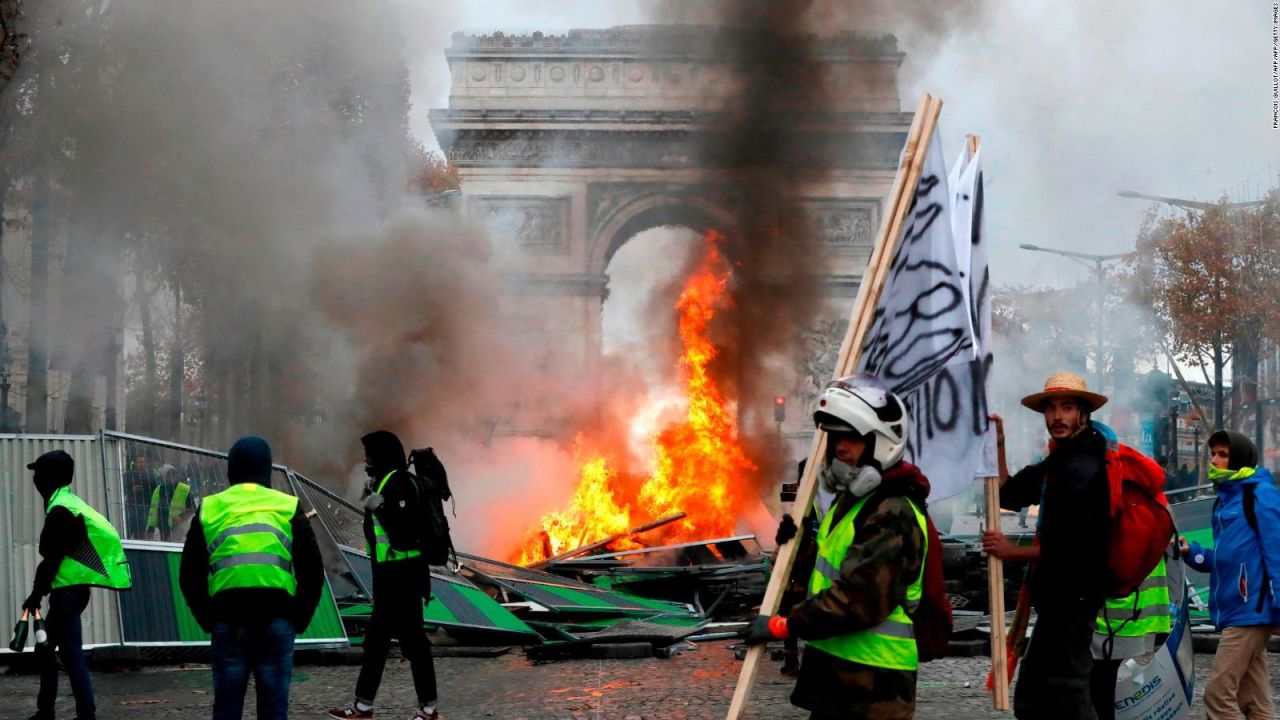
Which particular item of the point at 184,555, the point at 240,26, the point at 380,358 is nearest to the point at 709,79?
the point at 380,358

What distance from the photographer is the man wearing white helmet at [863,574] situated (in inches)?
132

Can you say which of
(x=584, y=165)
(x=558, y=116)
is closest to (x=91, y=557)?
(x=558, y=116)

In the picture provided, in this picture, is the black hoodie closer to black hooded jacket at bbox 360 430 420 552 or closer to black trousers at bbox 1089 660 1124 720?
black trousers at bbox 1089 660 1124 720

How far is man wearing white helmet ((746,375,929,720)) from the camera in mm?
3348

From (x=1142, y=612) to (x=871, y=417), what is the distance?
1693 millimetres

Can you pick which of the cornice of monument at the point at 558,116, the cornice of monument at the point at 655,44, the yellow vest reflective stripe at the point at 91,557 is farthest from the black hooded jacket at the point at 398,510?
the cornice of monument at the point at 558,116

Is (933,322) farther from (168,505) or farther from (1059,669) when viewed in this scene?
(168,505)

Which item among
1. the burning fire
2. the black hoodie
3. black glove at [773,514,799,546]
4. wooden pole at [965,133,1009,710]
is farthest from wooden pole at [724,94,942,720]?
the burning fire

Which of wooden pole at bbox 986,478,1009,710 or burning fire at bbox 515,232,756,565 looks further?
burning fire at bbox 515,232,756,565

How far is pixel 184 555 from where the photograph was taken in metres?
4.87

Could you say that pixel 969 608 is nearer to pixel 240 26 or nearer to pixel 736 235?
pixel 240 26

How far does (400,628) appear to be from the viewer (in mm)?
6555

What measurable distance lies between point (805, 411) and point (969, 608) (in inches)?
725

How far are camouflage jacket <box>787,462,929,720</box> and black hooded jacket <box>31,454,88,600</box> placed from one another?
409 centimetres
